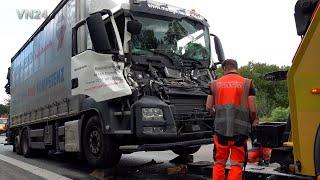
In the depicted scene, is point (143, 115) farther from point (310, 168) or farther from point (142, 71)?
point (310, 168)

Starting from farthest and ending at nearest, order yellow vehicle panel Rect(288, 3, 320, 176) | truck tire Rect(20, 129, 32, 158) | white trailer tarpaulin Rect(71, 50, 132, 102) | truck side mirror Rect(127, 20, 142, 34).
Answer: truck tire Rect(20, 129, 32, 158), truck side mirror Rect(127, 20, 142, 34), white trailer tarpaulin Rect(71, 50, 132, 102), yellow vehicle panel Rect(288, 3, 320, 176)

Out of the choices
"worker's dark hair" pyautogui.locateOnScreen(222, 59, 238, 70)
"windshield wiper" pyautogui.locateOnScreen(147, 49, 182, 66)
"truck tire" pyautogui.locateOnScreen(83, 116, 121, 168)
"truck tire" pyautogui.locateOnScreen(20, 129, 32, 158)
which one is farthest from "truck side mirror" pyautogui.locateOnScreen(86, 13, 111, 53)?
"truck tire" pyautogui.locateOnScreen(20, 129, 32, 158)

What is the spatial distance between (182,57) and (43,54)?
16.7ft

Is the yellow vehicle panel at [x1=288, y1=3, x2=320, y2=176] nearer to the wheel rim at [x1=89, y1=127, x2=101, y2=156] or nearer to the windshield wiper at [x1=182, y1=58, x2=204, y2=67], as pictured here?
the windshield wiper at [x1=182, y1=58, x2=204, y2=67]

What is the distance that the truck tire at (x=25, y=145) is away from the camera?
45.6 feet

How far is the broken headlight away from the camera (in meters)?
6.98

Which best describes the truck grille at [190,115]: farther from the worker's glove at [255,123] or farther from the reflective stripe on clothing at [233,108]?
the worker's glove at [255,123]

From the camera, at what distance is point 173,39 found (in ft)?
27.4

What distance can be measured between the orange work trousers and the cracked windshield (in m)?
2.81

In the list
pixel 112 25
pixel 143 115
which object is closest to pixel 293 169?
pixel 143 115

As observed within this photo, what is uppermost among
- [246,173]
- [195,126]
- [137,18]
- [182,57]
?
[137,18]

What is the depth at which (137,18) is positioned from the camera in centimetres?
802

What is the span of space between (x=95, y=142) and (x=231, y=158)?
3.35 m

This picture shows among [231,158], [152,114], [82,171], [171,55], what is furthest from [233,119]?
[82,171]
